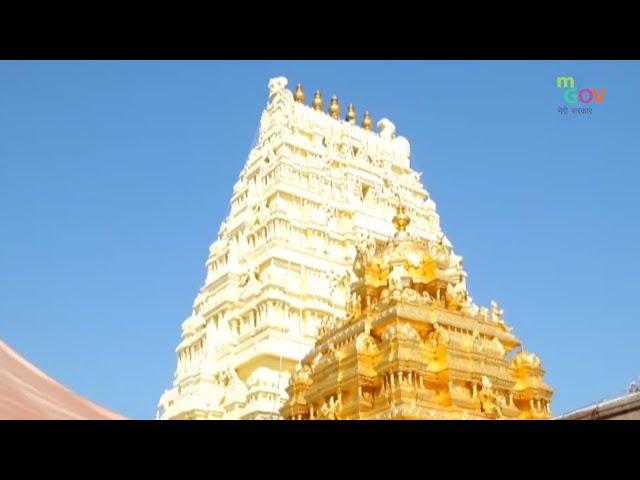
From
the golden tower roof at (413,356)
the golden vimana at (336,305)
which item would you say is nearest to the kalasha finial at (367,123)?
the golden vimana at (336,305)

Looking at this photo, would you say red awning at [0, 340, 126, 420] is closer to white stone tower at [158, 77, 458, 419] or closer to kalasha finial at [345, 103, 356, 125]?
white stone tower at [158, 77, 458, 419]

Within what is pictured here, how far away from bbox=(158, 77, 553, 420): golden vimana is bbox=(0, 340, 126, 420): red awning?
7.04 m

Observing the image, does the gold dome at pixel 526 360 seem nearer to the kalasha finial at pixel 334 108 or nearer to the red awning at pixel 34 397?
the red awning at pixel 34 397

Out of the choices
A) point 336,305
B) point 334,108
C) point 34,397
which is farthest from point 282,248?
point 34,397

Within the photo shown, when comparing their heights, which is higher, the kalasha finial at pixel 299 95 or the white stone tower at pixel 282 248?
the kalasha finial at pixel 299 95

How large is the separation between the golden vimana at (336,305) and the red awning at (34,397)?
7041 mm

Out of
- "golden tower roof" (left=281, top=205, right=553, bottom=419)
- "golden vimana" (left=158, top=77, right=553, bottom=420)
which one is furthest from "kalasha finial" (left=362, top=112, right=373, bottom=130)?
"golden tower roof" (left=281, top=205, right=553, bottom=419)

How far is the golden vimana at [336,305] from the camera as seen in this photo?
13977mm

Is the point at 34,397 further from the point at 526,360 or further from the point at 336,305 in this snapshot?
the point at 336,305

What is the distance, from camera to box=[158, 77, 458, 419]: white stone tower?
2391cm
